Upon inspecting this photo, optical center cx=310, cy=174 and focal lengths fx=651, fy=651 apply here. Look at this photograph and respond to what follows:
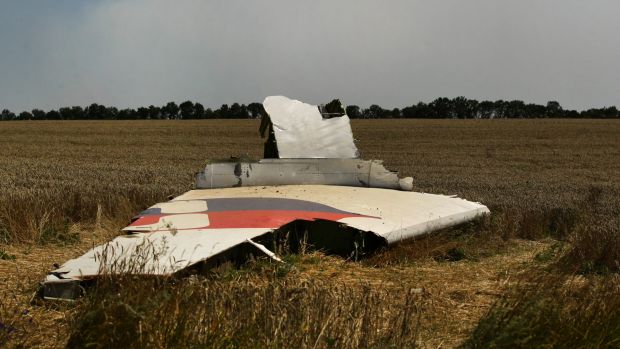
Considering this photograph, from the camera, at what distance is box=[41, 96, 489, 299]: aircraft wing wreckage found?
5.00 meters

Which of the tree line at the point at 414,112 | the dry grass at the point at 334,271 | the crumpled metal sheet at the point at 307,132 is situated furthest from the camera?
the tree line at the point at 414,112

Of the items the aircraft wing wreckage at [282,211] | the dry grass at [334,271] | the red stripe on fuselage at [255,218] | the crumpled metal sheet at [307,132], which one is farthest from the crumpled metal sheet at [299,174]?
the red stripe on fuselage at [255,218]

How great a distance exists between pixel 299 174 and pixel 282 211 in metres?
2.45

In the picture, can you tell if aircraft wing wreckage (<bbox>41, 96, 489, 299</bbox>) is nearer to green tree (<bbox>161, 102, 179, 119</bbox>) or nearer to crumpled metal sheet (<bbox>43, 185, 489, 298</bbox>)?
A: crumpled metal sheet (<bbox>43, 185, 489, 298</bbox>)

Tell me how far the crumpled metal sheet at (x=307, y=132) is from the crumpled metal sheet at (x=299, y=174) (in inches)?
11.0

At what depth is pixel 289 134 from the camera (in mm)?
9969

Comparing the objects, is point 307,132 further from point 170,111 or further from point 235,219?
point 170,111

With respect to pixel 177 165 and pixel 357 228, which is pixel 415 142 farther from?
pixel 357 228

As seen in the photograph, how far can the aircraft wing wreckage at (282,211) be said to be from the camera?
5000 mm

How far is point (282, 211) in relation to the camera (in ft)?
22.9

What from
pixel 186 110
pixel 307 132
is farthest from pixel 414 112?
pixel 307 132

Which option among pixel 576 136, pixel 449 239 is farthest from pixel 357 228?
pixel 576 136

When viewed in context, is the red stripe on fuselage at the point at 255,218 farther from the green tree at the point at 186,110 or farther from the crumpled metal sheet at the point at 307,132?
the green tree at the point at 186,110

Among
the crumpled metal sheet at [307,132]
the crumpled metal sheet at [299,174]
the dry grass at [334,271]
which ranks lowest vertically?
the dry grass at [334,271]
